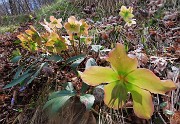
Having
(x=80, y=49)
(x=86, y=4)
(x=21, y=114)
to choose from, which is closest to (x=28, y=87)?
(x=21, y=114)

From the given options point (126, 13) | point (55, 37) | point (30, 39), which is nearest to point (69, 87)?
point (55, 37)

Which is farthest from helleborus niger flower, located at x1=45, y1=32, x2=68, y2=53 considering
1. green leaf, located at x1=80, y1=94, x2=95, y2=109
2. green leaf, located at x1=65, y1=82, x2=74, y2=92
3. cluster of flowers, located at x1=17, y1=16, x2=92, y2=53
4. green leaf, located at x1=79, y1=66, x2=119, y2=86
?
green leaf, located at x1=79, y1=66, x2=119, y2=86

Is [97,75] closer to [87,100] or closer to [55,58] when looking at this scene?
[87,100]

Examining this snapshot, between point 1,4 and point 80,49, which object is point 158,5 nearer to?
point 80,49

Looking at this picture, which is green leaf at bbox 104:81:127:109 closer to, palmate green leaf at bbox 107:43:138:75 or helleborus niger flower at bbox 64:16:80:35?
palmate green leaf at bbox 107:43:138:75

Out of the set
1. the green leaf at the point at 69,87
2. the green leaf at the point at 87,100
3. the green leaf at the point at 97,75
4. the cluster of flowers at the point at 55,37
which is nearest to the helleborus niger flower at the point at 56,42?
the cluster of flowers at the point at 55,37

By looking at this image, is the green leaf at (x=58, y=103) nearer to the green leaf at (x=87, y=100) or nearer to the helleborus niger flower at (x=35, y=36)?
the green leaf at (x=87, y=100)
